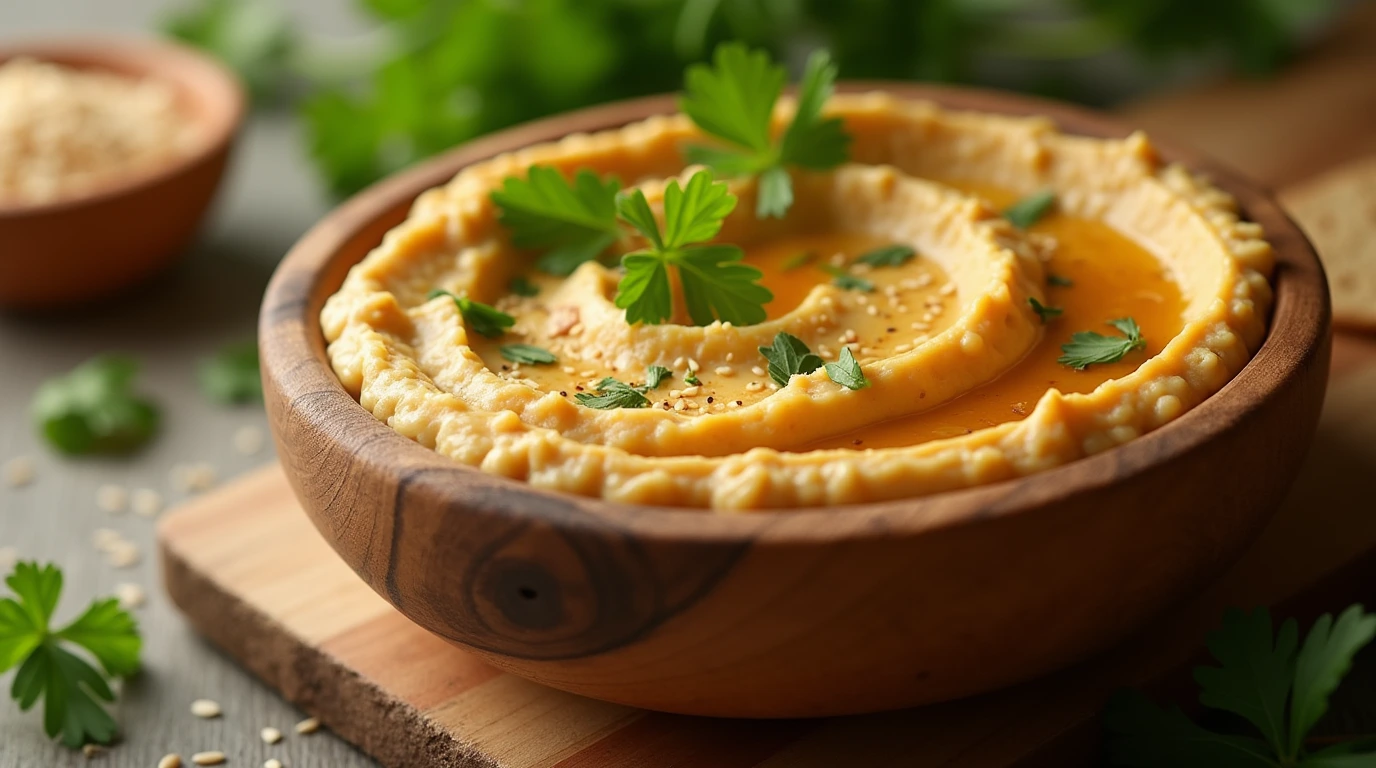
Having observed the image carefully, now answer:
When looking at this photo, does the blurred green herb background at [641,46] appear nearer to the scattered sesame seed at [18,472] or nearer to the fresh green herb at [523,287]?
the scattered sesame seed at [18,472]

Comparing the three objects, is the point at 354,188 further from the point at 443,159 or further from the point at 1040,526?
the point at 1040,526

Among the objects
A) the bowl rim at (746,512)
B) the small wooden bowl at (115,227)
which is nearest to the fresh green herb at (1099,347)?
the bowl rim at (746,512)

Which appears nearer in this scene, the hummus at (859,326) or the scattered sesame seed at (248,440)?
the hummus at (859,326)

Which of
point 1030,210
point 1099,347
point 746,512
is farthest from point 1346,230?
point 746,512

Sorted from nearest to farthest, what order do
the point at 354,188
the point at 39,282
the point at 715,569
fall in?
the point at 715,569, the point at 39,282, the point at 354,188

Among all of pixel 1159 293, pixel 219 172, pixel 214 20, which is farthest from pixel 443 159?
pixel 214 20

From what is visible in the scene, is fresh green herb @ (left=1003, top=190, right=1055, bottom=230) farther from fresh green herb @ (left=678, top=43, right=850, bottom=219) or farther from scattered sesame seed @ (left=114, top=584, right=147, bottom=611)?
scattered sesame seed @ (left=114, top=584, right=147, bottom=611)
